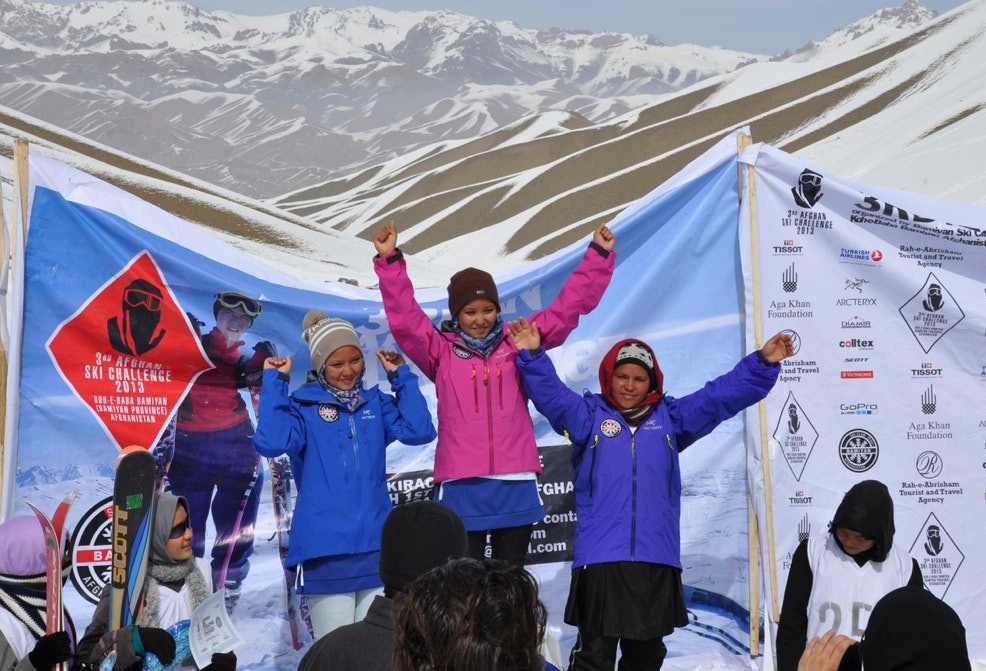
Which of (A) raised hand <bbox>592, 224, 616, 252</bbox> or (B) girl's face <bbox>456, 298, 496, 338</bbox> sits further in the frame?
(A) raised hand <bbox>592, 224, 616, 252</bbox>

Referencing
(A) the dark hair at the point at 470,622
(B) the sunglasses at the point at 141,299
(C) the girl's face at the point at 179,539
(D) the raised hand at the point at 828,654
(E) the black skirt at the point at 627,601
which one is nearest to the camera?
(A) the dark hair at the point at 470,622

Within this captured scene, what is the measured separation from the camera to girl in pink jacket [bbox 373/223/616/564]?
11.7 ft

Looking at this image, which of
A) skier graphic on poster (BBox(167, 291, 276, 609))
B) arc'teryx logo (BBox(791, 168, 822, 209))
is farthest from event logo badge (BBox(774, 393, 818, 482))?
skier graphic on poster (BBox(167, 291, 276, 609))

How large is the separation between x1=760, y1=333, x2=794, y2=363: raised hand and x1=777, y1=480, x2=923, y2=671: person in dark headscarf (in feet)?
1.54

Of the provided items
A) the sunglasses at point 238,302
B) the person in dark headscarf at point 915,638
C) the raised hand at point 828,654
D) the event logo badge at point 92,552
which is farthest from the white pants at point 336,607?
the person in dark headscarf at point 915,638

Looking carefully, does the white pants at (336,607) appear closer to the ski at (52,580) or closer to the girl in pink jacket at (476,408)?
the girl in pink jacket at (476,408)

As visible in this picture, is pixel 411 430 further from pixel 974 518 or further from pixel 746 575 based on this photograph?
pixel 974 518

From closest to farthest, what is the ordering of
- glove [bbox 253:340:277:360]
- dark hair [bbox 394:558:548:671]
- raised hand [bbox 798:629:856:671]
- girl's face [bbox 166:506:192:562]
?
1. dark hair [bbox 394:558:548:671]
2. raised hand [bbox 798:629:856:671]
3. girl's face [bbox 166:506:192:562]
4. glove [bbox 253:340:277:360]

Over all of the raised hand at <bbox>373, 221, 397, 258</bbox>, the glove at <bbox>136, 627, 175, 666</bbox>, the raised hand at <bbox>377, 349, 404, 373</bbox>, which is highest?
the raised hand at <bbox>373, 221, 397, 258</bbox>

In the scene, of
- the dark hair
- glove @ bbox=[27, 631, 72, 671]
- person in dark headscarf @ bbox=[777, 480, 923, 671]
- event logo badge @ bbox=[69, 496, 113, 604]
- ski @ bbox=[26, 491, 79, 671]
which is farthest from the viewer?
event logo badge @ bbox=[69, 496, 113, 604]

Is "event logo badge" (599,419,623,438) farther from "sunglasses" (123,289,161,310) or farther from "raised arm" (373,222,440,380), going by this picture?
"sunglasses" (123,289,161,310)

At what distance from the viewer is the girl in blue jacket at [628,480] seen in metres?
3.38

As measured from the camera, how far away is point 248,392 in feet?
13.9

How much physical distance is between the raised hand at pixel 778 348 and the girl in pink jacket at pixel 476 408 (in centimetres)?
81
